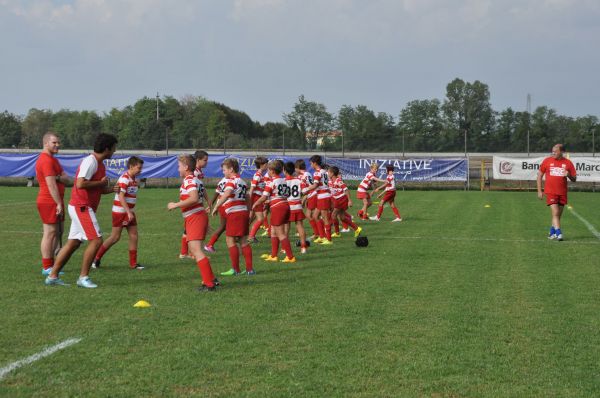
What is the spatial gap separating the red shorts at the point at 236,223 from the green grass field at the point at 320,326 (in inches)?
25.5

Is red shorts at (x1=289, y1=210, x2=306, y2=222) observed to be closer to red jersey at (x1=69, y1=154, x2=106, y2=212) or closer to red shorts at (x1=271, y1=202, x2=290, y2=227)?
red shorts at (x1=271, y1=202, x2=290, y2=227)

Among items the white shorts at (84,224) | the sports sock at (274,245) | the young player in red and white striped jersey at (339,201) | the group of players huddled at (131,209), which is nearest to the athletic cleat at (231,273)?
the group of players huddled at (131,209)

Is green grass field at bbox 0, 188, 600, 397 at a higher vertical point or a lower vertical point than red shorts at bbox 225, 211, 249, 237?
lower

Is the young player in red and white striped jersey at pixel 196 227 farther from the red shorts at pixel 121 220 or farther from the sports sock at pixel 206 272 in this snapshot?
the red shorts at pixel 121 220

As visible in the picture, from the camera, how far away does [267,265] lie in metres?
10.9

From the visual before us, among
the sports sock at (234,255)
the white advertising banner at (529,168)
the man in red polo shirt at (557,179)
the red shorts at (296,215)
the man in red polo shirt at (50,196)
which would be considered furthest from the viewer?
the white advertising banner at (529,168)

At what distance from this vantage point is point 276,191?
11.1 meters

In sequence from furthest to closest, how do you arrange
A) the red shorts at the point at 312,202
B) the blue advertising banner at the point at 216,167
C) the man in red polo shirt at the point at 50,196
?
the blue advertising banner at the point at 216,167 → the red shorts at the point at 312,202 → the man in red polo shirt at the point at 50,196

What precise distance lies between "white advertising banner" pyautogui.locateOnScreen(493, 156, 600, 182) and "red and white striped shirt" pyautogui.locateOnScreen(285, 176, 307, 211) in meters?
26.3

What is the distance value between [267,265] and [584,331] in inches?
213

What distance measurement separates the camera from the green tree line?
159 ft

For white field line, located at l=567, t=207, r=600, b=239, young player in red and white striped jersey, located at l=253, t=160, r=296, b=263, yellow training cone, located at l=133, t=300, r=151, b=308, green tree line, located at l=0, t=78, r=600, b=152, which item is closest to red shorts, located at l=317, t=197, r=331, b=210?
young player in red and white striped jersey, located at l=253, t=160, r=296, b=263

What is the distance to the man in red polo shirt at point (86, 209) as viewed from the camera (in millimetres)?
8523

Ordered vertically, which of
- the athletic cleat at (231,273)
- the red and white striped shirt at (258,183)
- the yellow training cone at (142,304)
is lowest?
the athletic cleat at (231,273)
